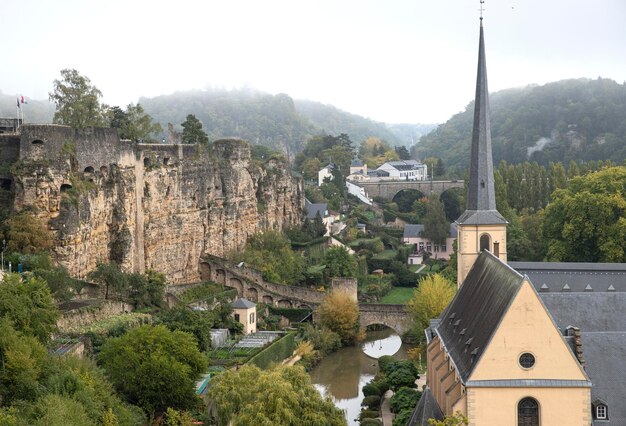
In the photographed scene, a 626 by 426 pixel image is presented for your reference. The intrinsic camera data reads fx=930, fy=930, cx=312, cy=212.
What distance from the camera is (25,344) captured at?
29.3 metres

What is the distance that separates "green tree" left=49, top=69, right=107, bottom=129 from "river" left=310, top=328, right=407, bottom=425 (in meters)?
20.9

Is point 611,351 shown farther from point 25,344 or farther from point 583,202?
point 583,202

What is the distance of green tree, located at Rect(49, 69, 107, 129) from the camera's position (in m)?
57.5

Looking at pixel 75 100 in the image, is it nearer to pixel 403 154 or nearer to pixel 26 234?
pixel 26 234

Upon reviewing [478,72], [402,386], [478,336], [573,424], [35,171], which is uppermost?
[478,72]

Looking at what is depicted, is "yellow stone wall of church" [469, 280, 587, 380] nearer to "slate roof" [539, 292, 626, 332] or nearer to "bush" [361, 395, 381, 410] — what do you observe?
"slate roof" [539, 292, 626, 332]

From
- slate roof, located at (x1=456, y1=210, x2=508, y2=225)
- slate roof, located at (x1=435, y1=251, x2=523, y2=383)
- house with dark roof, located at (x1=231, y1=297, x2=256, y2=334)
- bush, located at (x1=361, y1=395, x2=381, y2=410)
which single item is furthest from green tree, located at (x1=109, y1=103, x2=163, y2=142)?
slate roof, located at (x1=435, y1=251, x2=523, y2=383)

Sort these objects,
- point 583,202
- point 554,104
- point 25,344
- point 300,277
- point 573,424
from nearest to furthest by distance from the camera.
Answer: point 573,424, point 25,344, point 583,202, point 300,277, point 554,104

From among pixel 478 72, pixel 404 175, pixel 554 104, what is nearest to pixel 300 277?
pixel 478 72

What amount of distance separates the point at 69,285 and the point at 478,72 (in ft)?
70.4

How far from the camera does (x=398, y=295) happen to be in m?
73.2

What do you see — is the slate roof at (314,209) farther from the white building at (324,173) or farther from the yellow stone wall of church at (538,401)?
the yellow stone wall of church at (538,401)

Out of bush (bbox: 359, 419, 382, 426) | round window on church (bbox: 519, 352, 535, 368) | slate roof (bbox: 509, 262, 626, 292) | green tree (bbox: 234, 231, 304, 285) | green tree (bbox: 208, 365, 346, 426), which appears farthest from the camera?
green tree (bbox: 234, 231, 304, 285)

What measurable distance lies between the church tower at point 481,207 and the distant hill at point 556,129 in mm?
86390
